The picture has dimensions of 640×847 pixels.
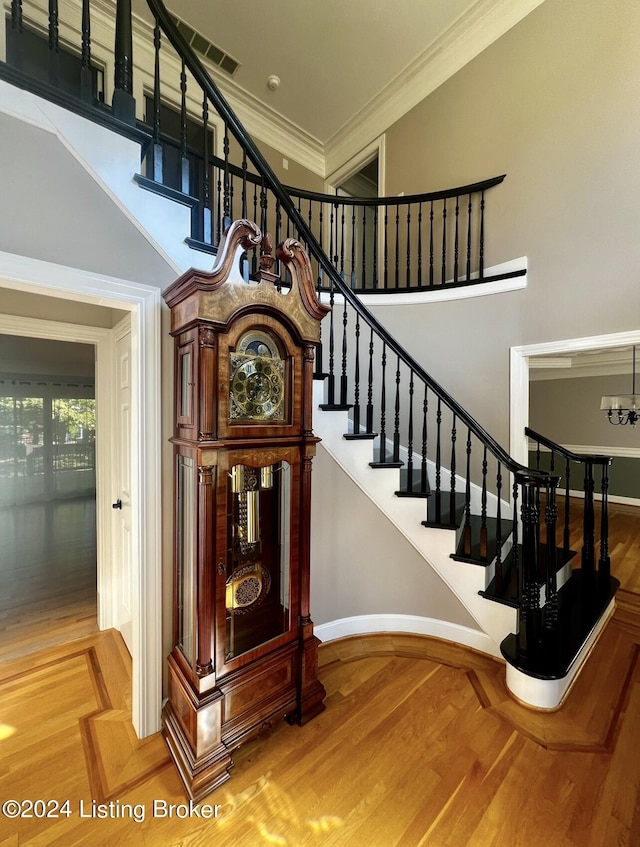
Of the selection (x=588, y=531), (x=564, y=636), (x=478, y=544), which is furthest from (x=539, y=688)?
(x=588, y=531)

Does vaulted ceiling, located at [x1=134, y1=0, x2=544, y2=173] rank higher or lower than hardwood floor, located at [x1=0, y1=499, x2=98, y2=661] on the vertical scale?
higher

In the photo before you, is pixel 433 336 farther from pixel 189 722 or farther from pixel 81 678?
pixel 81 678

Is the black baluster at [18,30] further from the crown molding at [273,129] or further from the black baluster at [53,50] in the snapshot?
the crown molding at [273,129]

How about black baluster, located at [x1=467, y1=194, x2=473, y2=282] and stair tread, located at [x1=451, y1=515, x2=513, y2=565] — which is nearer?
stair tread, located at [x1=451, y1=515, x2=513, y2=565]

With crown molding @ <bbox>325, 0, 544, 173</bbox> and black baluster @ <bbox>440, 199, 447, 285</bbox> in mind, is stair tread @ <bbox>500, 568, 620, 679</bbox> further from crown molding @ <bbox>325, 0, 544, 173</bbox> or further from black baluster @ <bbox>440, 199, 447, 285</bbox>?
crown molding @ <bbox>325, 0, 544, 173</bbox>

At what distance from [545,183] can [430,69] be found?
203cm

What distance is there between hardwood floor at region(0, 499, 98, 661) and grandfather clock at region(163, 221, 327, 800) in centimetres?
139

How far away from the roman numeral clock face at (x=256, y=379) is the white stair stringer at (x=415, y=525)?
60cm

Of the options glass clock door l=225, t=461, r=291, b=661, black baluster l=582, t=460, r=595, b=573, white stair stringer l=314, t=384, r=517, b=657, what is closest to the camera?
glass clock door l=225, t=461, r=291, b=661

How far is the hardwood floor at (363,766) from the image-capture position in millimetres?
1232

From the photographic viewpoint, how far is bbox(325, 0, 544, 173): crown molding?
2992mm

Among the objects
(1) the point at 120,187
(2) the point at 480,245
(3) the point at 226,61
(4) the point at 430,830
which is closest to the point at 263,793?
(4) the point at 430,830

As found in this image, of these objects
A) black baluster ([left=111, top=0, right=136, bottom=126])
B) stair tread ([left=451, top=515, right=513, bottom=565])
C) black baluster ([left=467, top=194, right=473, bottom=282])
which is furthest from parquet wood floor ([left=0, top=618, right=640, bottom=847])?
black baluster ([left=467, top=194, right=473, bottom=282])

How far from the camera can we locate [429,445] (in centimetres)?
318
